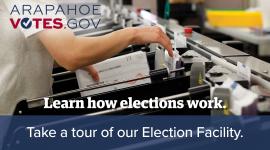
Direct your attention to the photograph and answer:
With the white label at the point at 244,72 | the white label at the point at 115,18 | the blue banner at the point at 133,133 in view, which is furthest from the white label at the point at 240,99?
the white label at the point at 115,18

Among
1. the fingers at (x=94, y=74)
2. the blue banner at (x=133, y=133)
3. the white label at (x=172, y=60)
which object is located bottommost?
the blue banner at (x=133, y=133)

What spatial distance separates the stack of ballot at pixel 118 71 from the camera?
1.39 meters

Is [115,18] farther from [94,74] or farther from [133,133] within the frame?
[133,133]

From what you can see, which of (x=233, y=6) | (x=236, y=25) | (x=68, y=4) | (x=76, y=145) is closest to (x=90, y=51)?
(x=76, y=145)

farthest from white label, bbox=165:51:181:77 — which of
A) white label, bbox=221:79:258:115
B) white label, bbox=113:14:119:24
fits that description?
white label, bbox=113:14:119:24

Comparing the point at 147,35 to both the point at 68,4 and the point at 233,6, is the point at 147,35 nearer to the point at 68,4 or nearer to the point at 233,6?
the point at 68,4

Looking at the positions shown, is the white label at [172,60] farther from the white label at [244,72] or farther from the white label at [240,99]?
the white label at [240,99]

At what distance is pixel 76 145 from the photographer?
112 centimetres

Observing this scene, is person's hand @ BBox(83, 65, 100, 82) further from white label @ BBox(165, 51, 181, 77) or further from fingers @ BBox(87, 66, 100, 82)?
white label @ BBox(165, 51, 181, 77)

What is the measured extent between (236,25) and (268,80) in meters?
2.79

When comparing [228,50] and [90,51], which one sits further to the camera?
[228,50]

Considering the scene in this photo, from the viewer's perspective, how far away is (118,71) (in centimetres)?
141

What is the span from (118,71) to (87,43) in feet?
0.63

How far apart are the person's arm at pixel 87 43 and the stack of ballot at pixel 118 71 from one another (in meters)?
0.12
